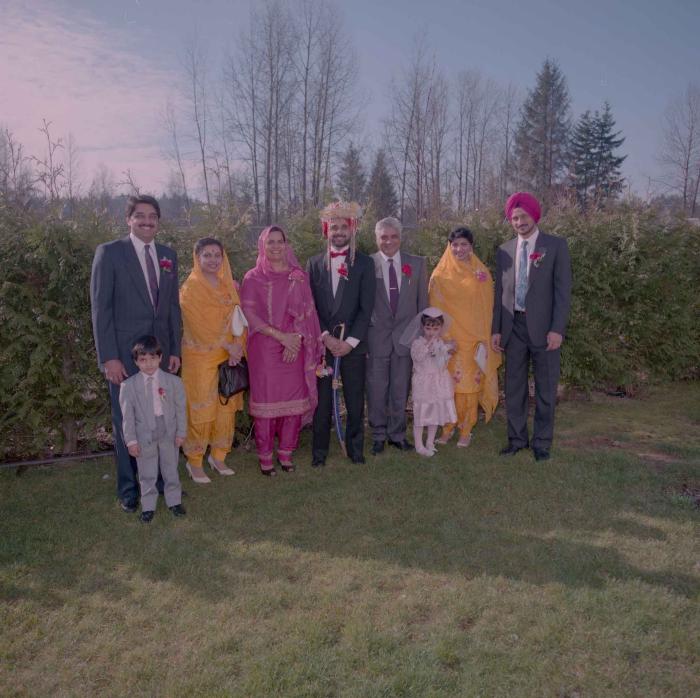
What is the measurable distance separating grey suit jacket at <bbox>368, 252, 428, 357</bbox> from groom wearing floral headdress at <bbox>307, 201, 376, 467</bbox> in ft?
0.73

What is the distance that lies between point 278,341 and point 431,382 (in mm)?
1536

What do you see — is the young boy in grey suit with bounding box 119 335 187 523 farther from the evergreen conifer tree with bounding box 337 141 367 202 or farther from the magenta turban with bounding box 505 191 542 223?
the evergreen conifer tree with bounding box 337 141 367 202

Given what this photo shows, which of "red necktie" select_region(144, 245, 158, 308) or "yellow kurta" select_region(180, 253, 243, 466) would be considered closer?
"red necktie" select_region(144, 245, 158, 308)

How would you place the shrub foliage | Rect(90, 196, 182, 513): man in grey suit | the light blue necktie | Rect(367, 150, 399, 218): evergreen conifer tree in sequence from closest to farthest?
Rect(90, 196, 182, 513): man in grey suit
the shrub foliage
the light blue necktie
Rect(367, 150, 399, 218): evergreen conifer tree

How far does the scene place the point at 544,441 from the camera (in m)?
5.58

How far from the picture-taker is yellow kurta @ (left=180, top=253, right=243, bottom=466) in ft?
16.4

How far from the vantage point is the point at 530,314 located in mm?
5418

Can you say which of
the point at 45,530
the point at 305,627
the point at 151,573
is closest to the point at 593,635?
the point at 305,627

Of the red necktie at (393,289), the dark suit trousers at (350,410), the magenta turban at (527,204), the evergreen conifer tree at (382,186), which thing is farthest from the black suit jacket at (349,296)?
the evergreen conifer tree at (382,186)

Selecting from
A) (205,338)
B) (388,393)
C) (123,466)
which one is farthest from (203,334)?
(388,393)

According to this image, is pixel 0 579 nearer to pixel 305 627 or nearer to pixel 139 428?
pixel 139 428

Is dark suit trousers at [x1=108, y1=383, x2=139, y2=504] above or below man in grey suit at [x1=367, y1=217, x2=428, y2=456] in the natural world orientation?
below

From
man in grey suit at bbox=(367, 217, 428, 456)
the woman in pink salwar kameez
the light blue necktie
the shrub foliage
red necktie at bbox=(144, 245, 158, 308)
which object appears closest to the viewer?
red necktie at bbox=(144, 245, 158, 308)

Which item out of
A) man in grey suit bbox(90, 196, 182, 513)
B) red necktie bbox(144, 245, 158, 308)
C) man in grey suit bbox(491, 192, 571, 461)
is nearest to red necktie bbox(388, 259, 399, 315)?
man in grey suit bbox(491, 192, 571, 461)
